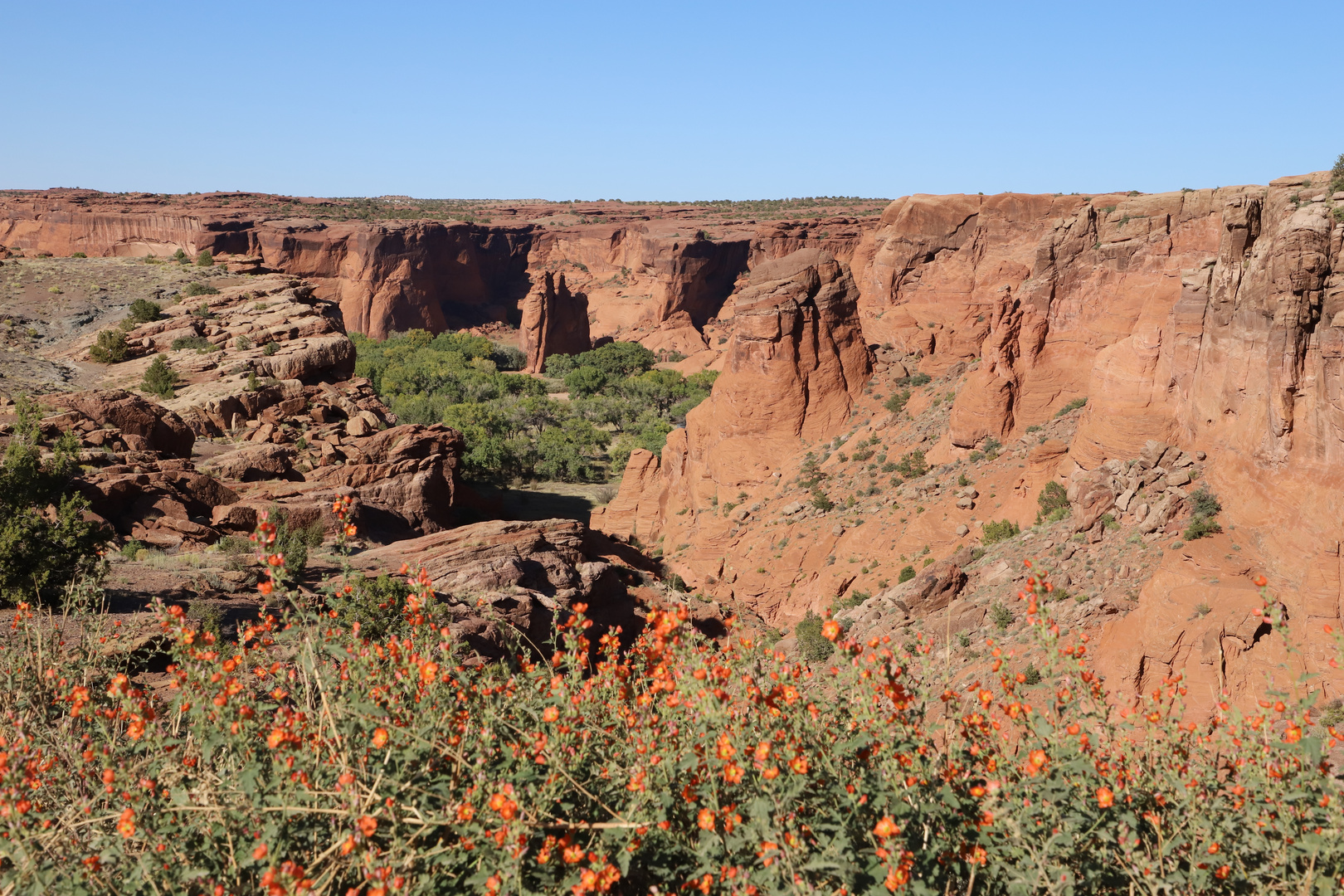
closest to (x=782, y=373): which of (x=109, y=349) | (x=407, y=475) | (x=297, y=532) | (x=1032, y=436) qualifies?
(x=1032, y=436)

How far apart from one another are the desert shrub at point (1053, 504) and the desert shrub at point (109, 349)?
156ft

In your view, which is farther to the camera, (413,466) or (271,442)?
(271,442)

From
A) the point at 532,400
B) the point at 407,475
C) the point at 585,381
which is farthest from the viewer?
the point at 585,381

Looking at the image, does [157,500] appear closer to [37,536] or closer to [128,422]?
[128,422]

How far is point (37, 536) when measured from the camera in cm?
1552

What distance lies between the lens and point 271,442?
3662 centimetres

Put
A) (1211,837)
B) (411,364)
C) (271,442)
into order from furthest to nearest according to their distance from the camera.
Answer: (411,364) < (271,442) < (1211,837)

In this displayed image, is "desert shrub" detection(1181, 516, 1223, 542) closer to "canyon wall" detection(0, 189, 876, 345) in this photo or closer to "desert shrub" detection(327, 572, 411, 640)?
"desert shrub" detection(327, 572, 411, 640)

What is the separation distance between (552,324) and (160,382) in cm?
5528

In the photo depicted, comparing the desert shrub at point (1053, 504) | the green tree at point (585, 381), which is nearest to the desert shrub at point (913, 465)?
the desert shrub at point (1053, 504)

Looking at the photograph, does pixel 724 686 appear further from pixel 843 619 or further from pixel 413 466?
pixel 413 466

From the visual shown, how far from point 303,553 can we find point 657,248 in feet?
309

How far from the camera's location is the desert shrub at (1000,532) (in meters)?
26.5

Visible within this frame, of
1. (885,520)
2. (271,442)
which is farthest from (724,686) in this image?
(271,442)
